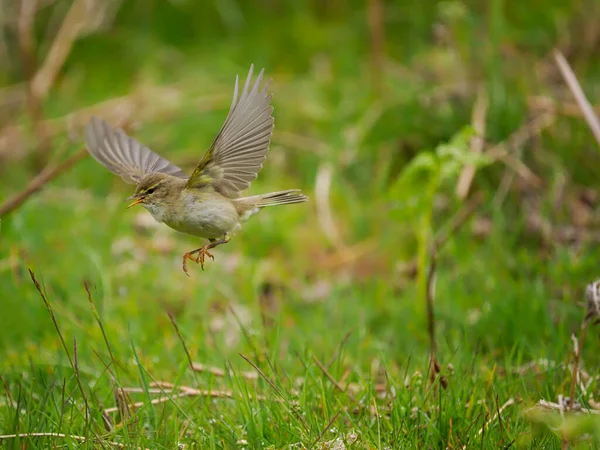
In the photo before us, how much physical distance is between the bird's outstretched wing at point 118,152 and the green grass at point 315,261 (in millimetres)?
515

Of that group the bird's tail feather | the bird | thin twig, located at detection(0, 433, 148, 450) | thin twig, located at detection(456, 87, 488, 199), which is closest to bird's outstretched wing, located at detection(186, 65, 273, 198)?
the bird

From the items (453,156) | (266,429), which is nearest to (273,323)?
(453,156)

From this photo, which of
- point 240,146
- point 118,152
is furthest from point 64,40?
point 240,146

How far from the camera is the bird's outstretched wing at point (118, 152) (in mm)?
3125

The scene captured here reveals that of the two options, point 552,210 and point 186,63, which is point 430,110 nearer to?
point 552,210

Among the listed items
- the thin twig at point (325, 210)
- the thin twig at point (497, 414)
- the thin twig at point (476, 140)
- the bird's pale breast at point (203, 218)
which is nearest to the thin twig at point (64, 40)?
the thin twig at point (325, 210)

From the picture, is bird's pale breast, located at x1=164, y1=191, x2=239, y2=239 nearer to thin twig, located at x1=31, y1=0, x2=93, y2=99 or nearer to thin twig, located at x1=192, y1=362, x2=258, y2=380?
thin twig, located at x1=192, y1=362, x2=258, y2=380

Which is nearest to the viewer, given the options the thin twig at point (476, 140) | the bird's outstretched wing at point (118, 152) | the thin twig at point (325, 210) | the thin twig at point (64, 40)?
the bird's outstretched wing at point (118, 152)

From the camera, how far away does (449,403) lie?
288 centimetres

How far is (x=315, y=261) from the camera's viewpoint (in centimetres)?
539

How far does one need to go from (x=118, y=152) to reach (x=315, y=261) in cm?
237

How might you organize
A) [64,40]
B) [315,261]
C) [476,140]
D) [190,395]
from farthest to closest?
[64,40], [315,261], [476,140], [190,395]

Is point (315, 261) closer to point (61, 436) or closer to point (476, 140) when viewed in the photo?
point (476, 140)

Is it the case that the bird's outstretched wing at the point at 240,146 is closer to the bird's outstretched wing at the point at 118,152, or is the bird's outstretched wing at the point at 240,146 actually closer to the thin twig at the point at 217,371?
the bird's outstretched wing at the point at 118,152
